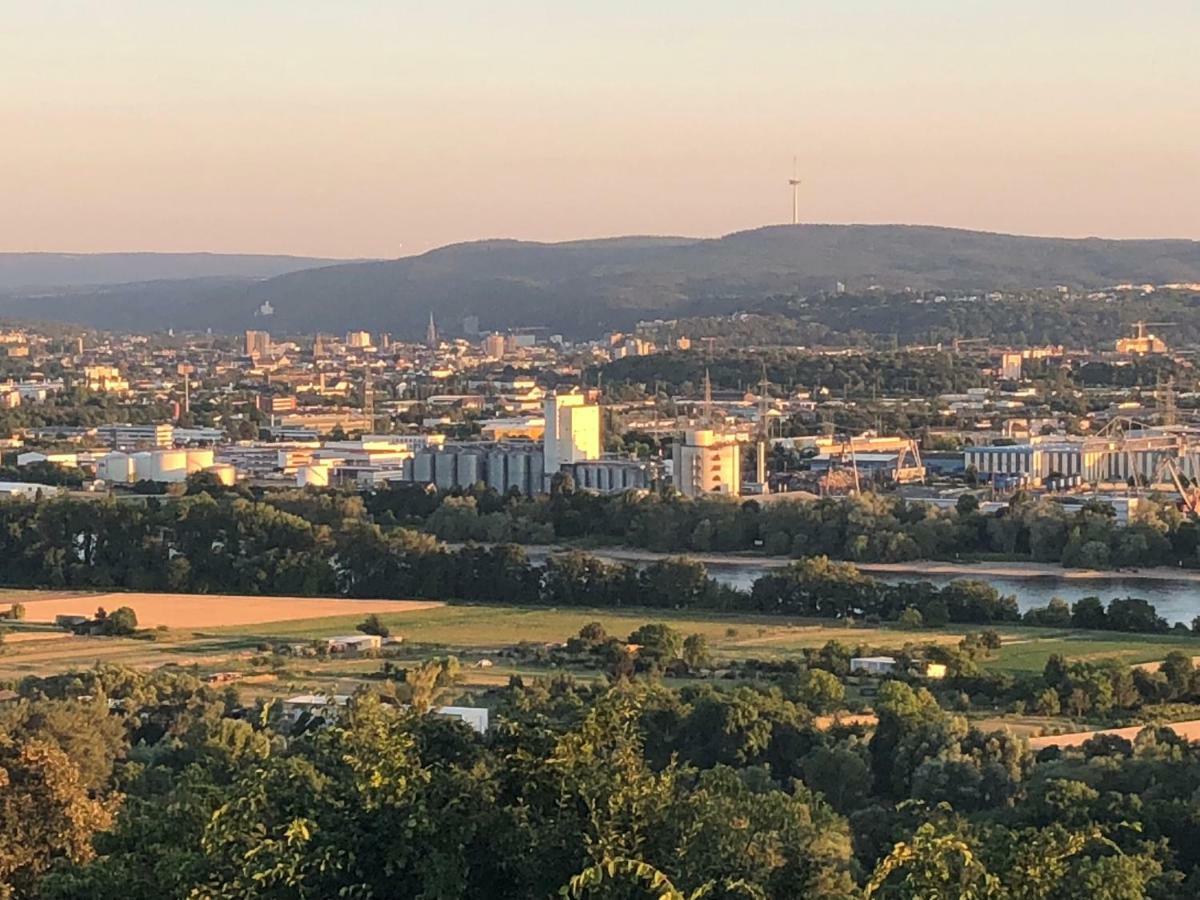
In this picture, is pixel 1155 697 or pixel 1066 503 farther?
pixel 1066 503

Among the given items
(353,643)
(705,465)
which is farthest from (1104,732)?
(705,465)

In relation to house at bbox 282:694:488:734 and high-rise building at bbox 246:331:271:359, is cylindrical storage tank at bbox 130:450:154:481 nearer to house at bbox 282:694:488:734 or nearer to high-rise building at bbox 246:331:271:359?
house at bbox 282:694:488:734

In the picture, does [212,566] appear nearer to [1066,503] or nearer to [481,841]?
[1066,503]

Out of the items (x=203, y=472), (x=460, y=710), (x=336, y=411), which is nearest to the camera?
(x=460, y=710)

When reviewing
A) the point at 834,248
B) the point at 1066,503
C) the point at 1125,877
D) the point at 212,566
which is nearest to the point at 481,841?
the point at 1125,877

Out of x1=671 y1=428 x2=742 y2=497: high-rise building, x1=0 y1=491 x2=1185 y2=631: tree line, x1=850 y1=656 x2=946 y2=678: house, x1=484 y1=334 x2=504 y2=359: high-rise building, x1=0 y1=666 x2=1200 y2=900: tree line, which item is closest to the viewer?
x1=0 y1=666 x2=1200 y2=900: tree line

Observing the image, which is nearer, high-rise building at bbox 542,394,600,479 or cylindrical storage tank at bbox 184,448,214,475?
high-rise building at bbox 542,394,600,479

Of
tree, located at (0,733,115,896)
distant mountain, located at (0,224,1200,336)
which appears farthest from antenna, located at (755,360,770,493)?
distant mountain, located at (0,224,1200,336)

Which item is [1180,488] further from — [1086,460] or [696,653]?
[696,653]
